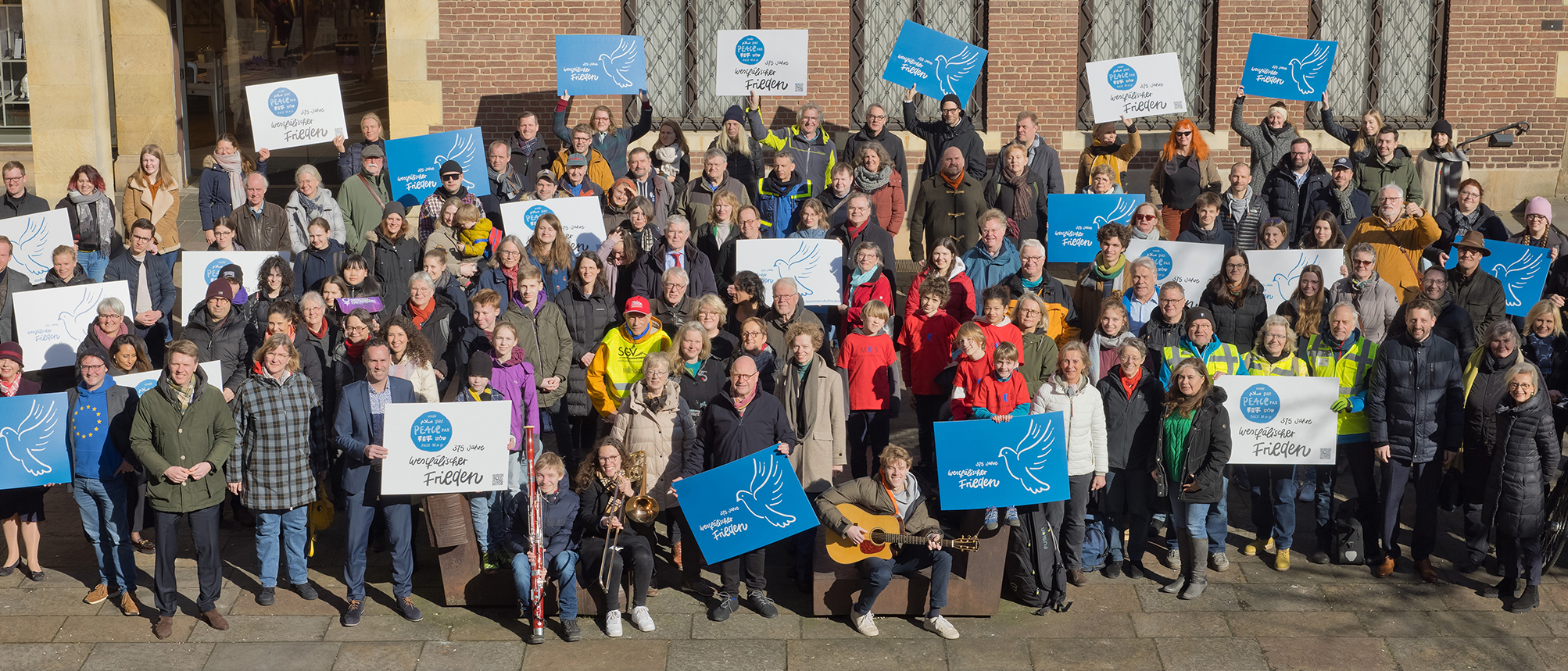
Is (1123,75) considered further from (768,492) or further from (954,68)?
(768,492)

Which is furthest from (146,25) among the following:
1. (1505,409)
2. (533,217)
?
(1505,409)

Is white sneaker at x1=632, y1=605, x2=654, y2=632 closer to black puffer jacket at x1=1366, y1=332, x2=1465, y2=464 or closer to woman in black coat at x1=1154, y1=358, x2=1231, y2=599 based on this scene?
woman in black coat at x1=1154, y1=358, x2=1231, y2=599

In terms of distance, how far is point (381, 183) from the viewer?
12695mm

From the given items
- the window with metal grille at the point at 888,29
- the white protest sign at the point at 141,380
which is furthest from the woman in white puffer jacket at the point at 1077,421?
the window with metal grille at the point at 888,29

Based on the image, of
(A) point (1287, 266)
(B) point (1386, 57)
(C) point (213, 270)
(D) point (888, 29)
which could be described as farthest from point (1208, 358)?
(B) point (1386, 57)

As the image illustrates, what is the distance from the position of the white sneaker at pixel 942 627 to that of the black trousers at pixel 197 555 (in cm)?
426

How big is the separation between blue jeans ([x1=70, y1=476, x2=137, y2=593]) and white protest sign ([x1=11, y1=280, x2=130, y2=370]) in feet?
6.03

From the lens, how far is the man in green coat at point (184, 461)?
8172mm

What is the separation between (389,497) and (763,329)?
103 inches

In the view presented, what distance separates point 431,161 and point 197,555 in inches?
201

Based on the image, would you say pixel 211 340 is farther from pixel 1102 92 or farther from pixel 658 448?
pixel 1102 92

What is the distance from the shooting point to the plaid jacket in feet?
27.8

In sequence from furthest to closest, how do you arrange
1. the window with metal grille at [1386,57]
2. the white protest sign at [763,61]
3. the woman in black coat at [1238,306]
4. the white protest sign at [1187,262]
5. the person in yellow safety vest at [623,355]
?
the window with metal grille at [1386,57]
the white protest sign at [763,61]
the white protest sign at [1187,262]
the woman in black coat at [1238,306]
the person in yellow safety vest at [623,355]

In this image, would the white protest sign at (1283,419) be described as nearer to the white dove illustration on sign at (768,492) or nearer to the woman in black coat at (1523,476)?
the woman in black coat at (1523,476)
